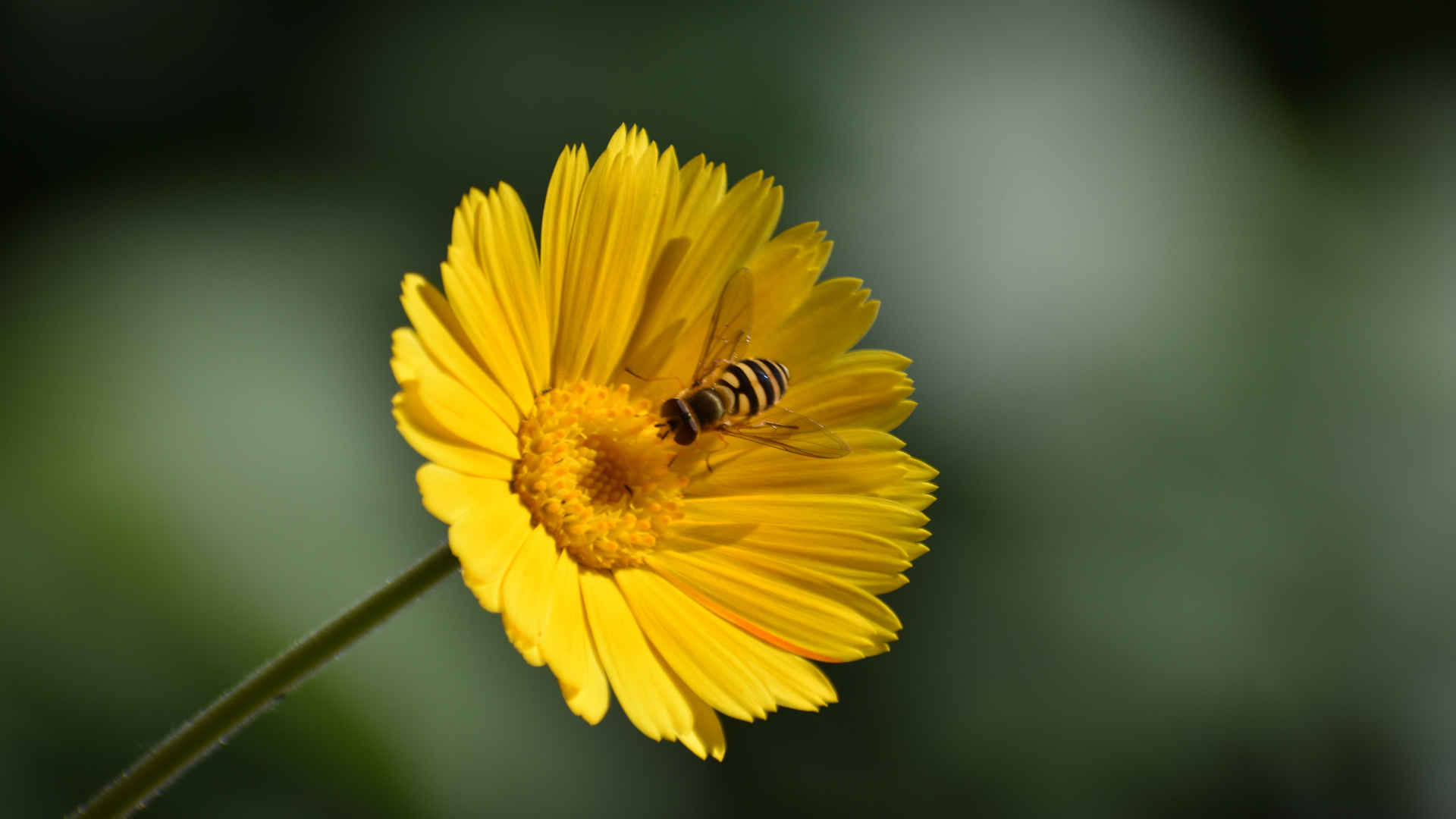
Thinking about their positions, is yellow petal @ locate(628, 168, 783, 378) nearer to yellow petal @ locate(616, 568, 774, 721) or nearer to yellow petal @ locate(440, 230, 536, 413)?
yellow petal @ locate(440, 230, 536, 413)

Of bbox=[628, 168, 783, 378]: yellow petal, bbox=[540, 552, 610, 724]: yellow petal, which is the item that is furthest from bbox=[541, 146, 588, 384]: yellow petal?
bbox=[540, 552, 610, 724]: yellow petal

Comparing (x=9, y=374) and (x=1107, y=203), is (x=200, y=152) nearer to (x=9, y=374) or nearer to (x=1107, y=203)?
(x=9, y=374)

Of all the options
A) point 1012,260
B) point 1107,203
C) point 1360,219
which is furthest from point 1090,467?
point 1360,219

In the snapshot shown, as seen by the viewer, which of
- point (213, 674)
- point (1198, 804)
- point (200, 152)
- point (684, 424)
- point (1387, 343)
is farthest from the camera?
point (1387, 343)

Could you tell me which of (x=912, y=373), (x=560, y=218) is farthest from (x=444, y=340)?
(x=912, y=373)

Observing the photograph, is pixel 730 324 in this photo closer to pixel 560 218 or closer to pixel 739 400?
pixel 739 400

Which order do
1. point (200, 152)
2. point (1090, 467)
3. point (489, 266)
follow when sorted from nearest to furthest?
point (489, 266) < point (200, 152) < point (1090, 467)
